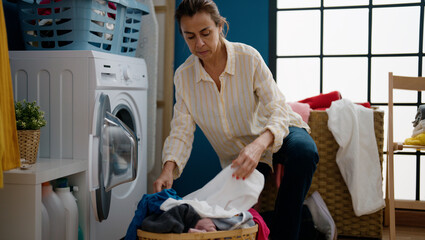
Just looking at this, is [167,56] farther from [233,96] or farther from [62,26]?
[233,96]

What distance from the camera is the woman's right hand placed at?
1599mm

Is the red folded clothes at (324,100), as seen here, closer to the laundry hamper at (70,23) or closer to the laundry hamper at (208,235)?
the laundry hamper at (70,23)

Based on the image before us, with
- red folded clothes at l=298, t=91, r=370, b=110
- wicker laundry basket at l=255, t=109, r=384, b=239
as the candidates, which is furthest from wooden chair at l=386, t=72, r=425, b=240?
red folded clothes at l=298, t=91, r=370, b=110

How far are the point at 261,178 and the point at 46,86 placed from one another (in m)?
1.14

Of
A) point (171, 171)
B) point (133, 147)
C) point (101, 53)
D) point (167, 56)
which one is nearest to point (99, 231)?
point (133, 147)

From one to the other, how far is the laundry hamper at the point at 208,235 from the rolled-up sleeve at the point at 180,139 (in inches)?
17.3

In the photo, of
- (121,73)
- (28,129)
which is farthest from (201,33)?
(28,129)

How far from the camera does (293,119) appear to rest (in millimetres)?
2094

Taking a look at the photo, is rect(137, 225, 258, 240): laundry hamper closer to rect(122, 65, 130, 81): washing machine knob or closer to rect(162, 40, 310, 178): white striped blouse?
rect(162, 40, 310, 178): white striped blouse

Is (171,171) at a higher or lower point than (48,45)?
lower

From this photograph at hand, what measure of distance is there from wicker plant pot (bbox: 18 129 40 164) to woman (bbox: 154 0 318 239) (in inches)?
21.7

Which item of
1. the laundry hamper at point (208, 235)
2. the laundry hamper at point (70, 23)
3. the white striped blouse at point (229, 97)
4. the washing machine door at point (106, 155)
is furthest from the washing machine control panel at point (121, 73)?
the laundry hamper at point (208, 235)

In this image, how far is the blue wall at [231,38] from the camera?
121 inches

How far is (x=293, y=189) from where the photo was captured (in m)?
1.77
